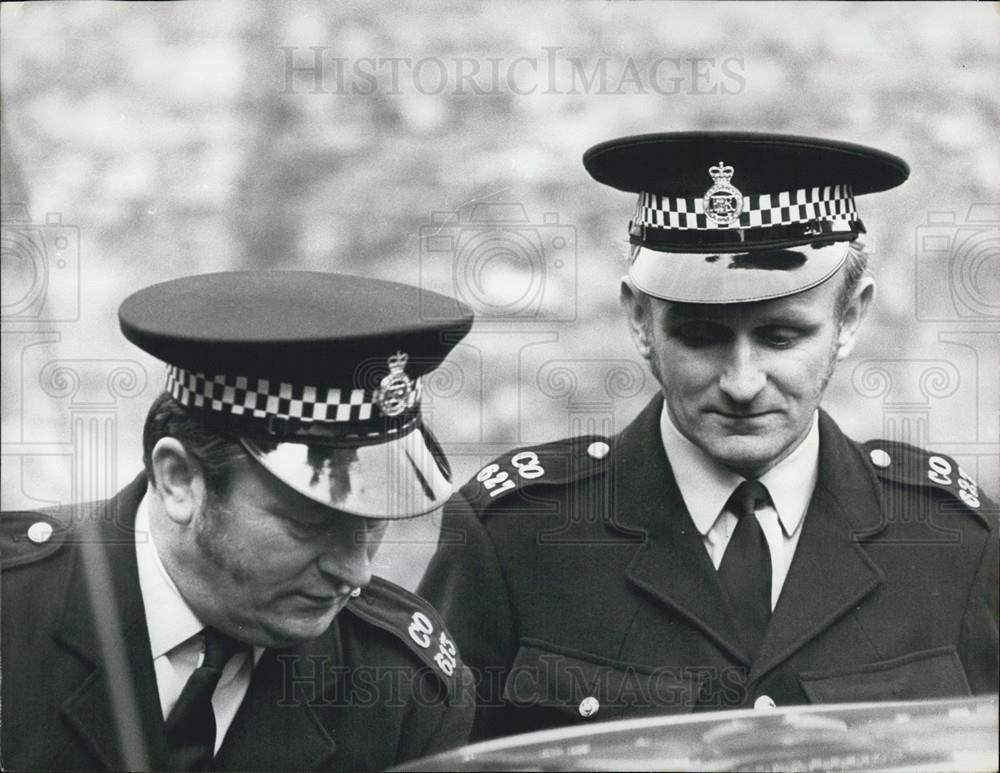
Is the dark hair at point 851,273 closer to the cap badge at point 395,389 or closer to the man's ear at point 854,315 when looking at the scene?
the man's ear at point 854,315

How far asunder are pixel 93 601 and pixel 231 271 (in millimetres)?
954

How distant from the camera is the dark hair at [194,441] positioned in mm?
3180

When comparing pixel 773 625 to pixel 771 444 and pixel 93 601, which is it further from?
pixel 93 601

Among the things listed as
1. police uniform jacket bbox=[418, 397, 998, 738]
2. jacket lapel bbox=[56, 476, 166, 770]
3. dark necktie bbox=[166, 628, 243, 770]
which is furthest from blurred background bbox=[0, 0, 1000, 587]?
dark necktie bbox=[166, 628, 243, 770]

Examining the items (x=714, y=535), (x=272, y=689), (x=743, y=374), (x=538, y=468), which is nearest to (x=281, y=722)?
(x=272, y=689)

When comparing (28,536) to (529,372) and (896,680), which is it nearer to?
(529,372)

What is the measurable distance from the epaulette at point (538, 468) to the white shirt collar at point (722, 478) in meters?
0.19

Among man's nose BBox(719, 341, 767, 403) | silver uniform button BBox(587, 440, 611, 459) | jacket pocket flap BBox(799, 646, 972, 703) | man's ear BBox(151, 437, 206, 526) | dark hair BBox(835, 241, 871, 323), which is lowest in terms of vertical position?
jacket pocket flap BBox(799, 646, 972, 703)

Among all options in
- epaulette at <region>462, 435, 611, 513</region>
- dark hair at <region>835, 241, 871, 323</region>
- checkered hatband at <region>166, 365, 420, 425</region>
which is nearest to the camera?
checkered hatband at <region>166, 365, 420, 425</region>

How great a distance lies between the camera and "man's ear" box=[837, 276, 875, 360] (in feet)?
11.2

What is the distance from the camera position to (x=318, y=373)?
3092 mm

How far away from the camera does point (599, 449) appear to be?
350cm

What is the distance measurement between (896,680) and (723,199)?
1366 millimetres

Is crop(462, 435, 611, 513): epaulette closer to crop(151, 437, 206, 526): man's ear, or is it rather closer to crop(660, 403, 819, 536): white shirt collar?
crop(660, 403, 819, 536): white shirt collar
